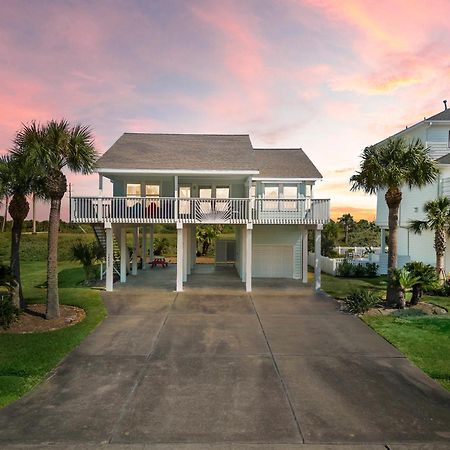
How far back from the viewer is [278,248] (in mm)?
24266

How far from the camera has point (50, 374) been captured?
28.3 ft

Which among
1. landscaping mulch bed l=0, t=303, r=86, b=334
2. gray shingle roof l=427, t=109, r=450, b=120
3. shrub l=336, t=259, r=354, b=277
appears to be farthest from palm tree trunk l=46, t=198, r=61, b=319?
gray shingle roof l=427, t=109, r=450, b=120

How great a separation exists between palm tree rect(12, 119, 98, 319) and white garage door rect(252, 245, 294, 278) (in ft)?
43.7

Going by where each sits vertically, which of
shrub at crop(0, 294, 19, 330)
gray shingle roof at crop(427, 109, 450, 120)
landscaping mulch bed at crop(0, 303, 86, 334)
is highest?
gray shingle roof at crop(427, 109, 450, 120)

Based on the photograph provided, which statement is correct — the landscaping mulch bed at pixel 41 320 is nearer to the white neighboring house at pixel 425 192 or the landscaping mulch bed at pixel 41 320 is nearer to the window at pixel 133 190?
the window at pixel 133 190

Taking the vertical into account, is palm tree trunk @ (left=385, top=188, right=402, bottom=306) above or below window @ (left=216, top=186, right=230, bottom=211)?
below

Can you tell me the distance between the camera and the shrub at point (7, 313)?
40.1 ft

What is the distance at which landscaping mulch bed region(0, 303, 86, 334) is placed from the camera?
40.4 feet

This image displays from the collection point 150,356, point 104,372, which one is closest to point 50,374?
point 104,372

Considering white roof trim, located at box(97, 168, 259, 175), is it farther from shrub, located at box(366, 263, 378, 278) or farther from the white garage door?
shrub, located at box(366, 263, 378, 278)

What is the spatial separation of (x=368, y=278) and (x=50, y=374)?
21596mm

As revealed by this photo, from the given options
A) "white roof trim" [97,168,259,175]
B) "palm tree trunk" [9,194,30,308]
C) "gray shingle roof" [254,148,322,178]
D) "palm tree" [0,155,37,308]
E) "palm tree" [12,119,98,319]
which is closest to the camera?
"palm tree" [12,119,98,319]

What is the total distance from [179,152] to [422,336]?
1534cm

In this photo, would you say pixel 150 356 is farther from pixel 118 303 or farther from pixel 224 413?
pixel 118 303
